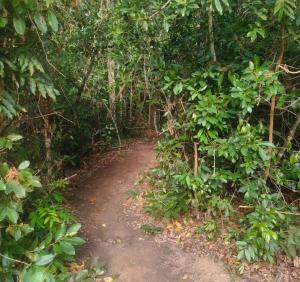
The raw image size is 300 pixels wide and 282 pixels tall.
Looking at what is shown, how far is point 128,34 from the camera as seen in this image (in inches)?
193

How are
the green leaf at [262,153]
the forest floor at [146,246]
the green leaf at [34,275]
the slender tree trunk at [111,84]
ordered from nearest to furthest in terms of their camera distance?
the green leaf at [34,275], the green leaf at [262,153], the forest floor at [146,246], the slender tree trunk at [111,84]

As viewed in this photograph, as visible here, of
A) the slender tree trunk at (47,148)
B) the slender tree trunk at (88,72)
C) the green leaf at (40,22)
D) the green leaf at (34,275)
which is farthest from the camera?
the slender tree trunk at (88,72)

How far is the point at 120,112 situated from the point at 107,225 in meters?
4.46

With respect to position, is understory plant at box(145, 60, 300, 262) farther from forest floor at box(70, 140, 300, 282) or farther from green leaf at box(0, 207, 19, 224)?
green leaf at box(0, 207, 19, 224)

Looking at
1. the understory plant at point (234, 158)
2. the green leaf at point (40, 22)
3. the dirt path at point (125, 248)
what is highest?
the green leaf at point (40, 22)

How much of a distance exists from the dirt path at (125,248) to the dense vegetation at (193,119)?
0.46m

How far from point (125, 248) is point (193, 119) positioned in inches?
69.4

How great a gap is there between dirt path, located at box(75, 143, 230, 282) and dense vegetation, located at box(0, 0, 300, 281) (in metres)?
0.46

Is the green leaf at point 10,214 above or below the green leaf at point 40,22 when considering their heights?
below

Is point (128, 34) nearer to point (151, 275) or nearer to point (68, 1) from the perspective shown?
point (68, 1)

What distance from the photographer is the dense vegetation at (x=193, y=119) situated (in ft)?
9.04

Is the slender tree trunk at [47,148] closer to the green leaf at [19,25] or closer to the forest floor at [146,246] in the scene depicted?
the forest floor at [146,246]

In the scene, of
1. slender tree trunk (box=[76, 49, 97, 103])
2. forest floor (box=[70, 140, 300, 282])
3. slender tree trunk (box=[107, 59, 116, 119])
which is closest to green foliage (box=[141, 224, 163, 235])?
forest floor (box=[70, 140, 300, 282])

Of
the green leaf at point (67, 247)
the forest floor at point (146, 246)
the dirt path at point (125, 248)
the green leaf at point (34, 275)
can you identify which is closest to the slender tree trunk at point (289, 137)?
the forest floor at point (146, 246)
